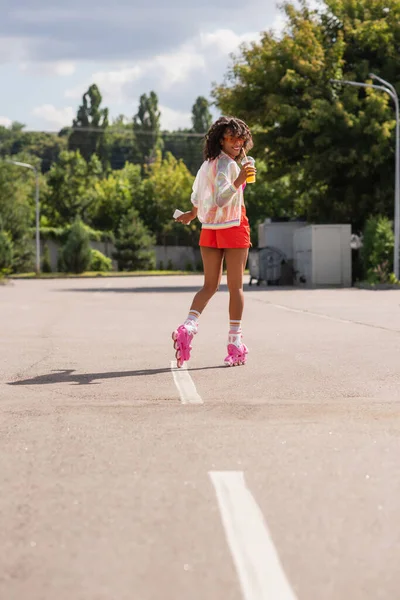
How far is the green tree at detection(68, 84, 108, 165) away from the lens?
121438 millimetres

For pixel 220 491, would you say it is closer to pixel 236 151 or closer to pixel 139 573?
pixel 139 573

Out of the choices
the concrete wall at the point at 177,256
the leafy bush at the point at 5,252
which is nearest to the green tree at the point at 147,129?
the concrete wall at the point at 177,256

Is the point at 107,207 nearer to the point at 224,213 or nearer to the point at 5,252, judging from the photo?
the point at 5,252

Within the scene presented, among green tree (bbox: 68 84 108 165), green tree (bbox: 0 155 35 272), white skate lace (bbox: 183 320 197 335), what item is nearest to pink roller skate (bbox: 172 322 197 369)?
white skate lace (bbox: 183 320 197 335)

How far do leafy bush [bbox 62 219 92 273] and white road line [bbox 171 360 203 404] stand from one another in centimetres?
5522

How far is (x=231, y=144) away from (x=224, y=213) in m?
0.55

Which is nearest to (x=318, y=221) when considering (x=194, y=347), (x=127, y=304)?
(x=127, y=304)

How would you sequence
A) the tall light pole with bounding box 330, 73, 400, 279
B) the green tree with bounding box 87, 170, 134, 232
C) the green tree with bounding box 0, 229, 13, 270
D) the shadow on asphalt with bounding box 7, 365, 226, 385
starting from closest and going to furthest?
the shadow on asphalt with bounding box 7, 365, 226, 385 → the tall light pole with bounding box 330, 73, 400, 279 → the green tree with bounding box 0, 229, 13, 270 → the green tree with bounding box 87, 170, 134, 232

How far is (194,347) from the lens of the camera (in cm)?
1089

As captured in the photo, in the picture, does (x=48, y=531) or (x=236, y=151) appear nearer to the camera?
(x=48, y=531)

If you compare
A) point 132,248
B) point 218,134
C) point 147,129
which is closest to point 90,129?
point 147,129

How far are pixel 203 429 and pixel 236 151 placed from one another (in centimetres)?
376

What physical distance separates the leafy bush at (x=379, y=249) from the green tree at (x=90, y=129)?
285 ft

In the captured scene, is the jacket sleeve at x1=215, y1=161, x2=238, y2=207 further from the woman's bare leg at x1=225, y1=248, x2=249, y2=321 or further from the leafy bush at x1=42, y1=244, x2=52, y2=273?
the leafy bush at x1=42, y1=244, x2=52, y2=273
